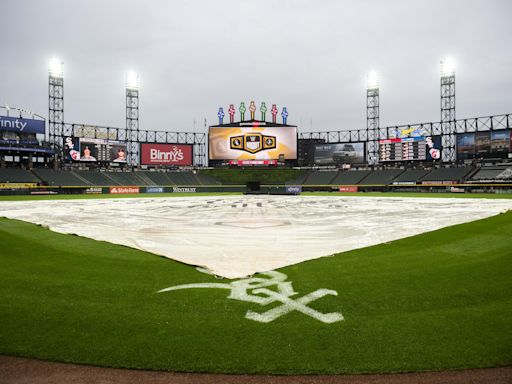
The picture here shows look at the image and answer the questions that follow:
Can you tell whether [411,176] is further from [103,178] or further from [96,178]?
[96,178]

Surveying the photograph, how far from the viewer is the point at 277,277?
20.8ft

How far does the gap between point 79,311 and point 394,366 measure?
3.88m

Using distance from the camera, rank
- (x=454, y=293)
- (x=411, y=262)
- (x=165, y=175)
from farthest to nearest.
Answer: (x=165, y=175) < (x=411, y=262) < (x=454, y=293)

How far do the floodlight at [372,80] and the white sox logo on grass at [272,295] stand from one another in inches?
3207

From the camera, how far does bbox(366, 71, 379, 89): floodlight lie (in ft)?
258

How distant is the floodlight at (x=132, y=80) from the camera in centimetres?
7931

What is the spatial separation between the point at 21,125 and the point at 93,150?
13282 mm

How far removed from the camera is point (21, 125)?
66.8 metres

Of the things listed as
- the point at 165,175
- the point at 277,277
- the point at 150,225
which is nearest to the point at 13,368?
the point at 277,277

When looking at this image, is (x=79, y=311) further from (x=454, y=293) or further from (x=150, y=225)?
(x=150, y=225)

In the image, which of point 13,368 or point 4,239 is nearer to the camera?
point 13,368

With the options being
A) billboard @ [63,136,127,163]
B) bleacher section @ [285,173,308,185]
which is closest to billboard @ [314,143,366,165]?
bleacher section @ [285,173,308,185]

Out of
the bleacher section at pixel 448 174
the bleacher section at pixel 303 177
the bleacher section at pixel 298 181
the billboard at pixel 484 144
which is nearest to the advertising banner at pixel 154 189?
the bleacher section at pixel 303 177

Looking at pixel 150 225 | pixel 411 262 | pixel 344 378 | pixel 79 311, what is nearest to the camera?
pixel 344 378
